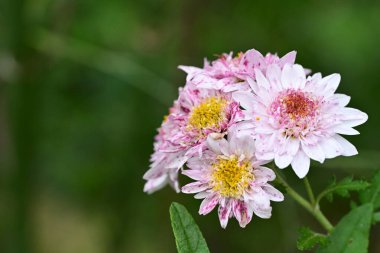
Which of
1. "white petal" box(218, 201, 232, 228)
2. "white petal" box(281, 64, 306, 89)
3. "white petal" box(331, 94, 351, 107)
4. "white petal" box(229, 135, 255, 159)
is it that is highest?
"white petal" box(281, 64, 306, 89)

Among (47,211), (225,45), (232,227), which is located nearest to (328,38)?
(225,45)

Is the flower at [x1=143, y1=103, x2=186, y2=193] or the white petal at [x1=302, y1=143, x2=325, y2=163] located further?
the flower at [x1=143, y1=103, x2=186, y2=193]

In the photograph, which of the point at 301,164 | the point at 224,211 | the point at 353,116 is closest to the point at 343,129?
the point at 353,116

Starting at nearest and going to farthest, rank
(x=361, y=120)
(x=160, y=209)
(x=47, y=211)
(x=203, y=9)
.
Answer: (x=361, y=120) < (x=203, y=9) < (x=160, y=209) < (x=47, y=211)

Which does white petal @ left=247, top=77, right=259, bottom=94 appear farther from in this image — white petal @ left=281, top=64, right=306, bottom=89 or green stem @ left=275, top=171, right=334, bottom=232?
green stem @ left=275, top=171, right=334, bottom=232

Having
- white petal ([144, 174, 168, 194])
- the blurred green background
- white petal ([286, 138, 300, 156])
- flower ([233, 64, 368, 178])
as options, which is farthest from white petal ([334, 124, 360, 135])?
the blurred green background

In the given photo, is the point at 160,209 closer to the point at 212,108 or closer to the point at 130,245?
the point at 130,245

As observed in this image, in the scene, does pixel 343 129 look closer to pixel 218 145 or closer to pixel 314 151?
pixel 314 151
